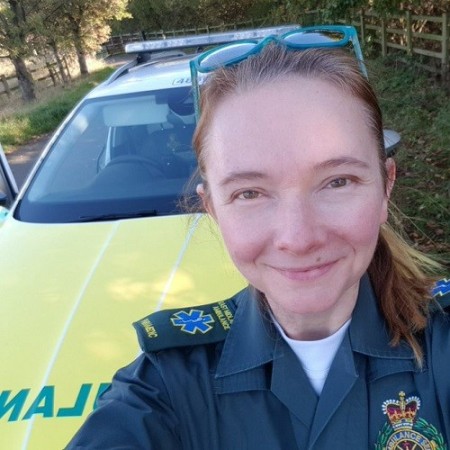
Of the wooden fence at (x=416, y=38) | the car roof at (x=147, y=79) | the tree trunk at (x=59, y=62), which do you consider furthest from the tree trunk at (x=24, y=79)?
the car roof at (x=147, y=79)

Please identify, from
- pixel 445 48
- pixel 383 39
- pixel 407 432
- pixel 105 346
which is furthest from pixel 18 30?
pixel 407 432

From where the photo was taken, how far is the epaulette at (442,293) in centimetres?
124

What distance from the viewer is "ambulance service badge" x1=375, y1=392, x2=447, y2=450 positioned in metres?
1.11

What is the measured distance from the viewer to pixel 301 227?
1051 millimetres

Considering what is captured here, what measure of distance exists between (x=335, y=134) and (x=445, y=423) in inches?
23.3

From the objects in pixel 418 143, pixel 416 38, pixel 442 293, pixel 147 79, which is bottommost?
pixel 418 143

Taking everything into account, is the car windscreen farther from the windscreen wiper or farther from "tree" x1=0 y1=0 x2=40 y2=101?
"tree" x1=0 y1=0 x2=40 y2=101

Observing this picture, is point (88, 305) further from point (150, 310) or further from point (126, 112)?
point (126, 112)

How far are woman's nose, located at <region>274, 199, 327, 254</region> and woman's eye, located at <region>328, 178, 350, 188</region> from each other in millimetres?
55

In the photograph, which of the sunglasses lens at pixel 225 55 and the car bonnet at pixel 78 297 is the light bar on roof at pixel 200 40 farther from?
the sunglasses lens at pixel 225 55

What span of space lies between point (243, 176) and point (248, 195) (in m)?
0.04

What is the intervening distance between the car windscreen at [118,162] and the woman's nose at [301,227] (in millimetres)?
1618

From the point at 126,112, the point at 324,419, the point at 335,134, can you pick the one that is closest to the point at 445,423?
the point at 324,419

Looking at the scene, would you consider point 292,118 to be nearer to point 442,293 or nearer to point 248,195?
point 248,195
